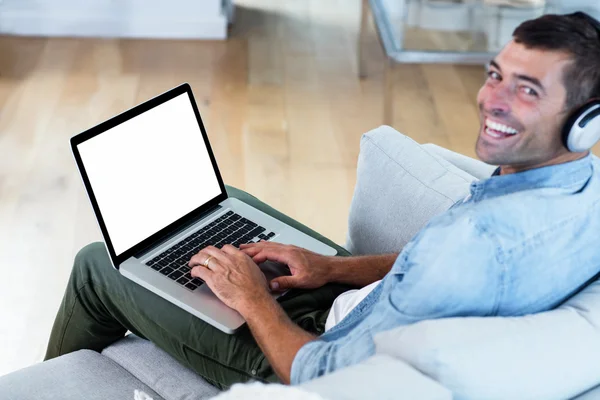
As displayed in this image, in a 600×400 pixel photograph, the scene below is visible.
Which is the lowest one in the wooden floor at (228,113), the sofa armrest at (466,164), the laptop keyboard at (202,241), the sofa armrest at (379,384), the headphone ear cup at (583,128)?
the wooden floor at (228,113)

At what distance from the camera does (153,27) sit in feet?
14.0

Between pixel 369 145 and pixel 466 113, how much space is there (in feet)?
6.52

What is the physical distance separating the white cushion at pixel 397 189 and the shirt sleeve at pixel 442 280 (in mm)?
459

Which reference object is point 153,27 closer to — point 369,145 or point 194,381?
point 369,145

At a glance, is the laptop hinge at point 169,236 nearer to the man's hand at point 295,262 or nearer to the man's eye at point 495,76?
the man's hand at point 295,262

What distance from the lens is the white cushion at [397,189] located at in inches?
65.6

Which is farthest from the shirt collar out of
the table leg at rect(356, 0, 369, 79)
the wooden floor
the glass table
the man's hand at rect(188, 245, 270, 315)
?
the table leg at rect(356, 0, 369, 79)

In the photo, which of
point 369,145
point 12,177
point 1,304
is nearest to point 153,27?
point 12,177

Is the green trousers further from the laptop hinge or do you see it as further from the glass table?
the glass table

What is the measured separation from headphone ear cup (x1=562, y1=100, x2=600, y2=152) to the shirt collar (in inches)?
1.2

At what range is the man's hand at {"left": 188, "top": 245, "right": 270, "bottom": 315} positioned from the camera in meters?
1.48

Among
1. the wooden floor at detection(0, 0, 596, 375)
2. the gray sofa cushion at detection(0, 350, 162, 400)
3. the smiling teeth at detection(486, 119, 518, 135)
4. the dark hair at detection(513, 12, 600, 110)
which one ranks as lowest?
the wooden floor at detection(0, 0, 596, 375)

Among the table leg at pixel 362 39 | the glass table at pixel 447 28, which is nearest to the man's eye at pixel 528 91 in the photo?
the glass table at pixel 447 28

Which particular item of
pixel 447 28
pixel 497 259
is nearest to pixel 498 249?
pixel 497 259
